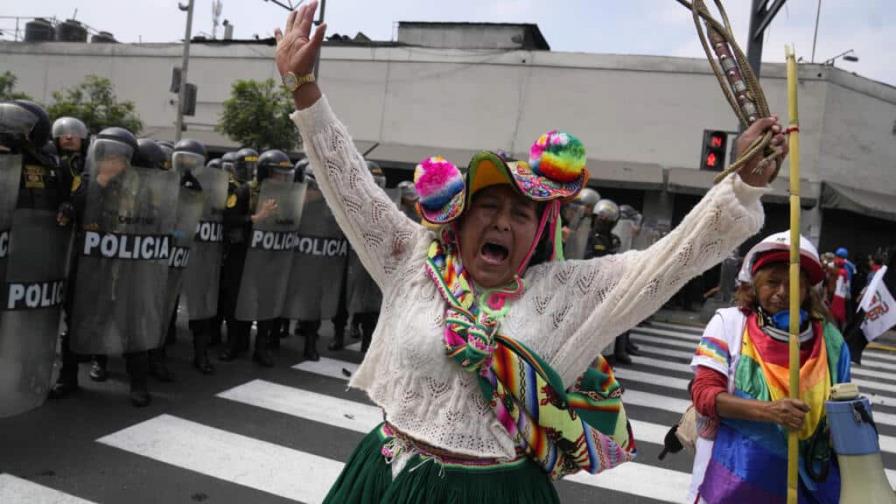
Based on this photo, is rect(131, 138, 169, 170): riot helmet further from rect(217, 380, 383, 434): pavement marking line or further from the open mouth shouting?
the open mouth shouting

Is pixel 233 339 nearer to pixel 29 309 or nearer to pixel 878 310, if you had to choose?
pixel 29 309

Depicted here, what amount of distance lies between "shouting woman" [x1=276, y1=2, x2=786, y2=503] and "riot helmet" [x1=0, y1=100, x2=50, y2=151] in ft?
11.8

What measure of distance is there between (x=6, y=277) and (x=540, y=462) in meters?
3.98

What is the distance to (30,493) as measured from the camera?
13.4ft

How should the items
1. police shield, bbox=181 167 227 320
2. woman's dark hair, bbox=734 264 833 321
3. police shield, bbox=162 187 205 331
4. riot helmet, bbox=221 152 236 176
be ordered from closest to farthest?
woman's dark hair, bbox=734 264 833 321, police shield, bbox=162 187 205 331, police shield, bbox=181 167 227 320, riot helmet, bbox=221 152 236 176

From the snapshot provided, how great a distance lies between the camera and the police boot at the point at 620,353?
9.61m

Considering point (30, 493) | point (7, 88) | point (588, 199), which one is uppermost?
point (7, 88)

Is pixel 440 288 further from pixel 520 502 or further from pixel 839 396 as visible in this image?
pixel 839 396

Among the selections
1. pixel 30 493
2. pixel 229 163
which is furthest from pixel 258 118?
pixel 30 493

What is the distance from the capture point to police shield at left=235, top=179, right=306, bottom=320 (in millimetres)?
7230

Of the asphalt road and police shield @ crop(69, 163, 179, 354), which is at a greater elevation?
police shield @ crop(69, 163, 179, 354)

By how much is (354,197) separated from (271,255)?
18.1 feet

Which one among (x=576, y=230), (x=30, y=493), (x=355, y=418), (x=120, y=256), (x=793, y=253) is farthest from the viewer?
(x=576, y=230)

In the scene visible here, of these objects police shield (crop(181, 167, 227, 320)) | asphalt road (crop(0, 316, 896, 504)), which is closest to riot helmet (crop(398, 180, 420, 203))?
asphalt road (crop(0, 316, 896, 504))
